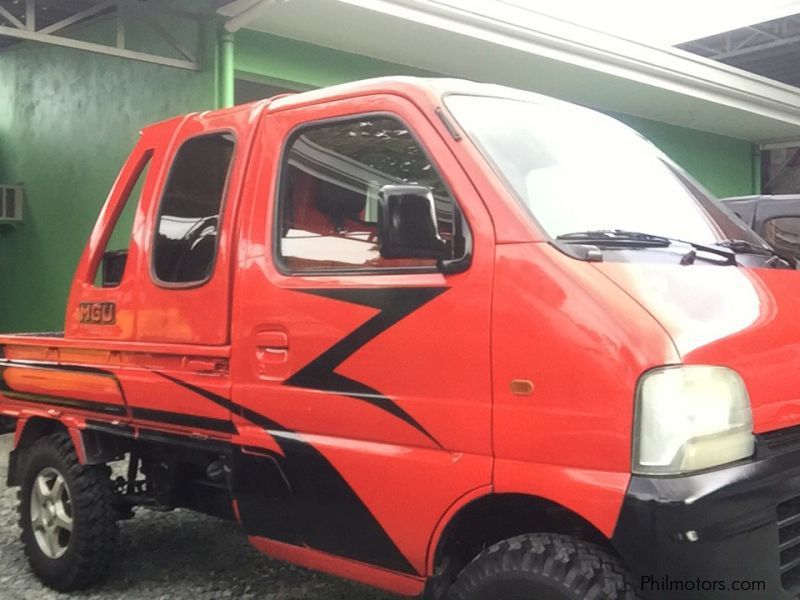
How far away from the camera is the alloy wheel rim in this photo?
14.6ft

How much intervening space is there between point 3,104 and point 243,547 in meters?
10.1

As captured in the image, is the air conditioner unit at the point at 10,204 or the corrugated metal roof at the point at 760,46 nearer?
the air conditioner unit at the point at 10,204

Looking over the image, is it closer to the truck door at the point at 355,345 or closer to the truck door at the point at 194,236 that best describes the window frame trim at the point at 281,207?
the truck door at the point at 355,345

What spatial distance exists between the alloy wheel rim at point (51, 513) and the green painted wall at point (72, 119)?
5442 mm

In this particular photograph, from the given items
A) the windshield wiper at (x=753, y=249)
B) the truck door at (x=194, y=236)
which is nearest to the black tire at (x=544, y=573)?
the windshield wiper at (x=753, y=249)

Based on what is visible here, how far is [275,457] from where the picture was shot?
3.30m

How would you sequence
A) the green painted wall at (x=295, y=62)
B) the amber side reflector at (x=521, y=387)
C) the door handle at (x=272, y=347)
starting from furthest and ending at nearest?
the green painted wall at (x=295, y=62) → the door handle at (x=272, y=347) → the amber side reflector at (x=521, y=387)

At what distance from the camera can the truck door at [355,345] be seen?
279cm

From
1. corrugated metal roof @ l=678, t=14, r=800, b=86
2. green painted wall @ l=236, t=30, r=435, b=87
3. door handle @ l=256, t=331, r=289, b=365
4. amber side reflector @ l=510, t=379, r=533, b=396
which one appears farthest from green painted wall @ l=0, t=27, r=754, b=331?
amber side reflector @ l=510, t=379, r=533, b=396

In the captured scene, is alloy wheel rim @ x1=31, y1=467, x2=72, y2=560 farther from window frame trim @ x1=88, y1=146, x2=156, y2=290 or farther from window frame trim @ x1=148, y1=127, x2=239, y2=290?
window frame trim @ x1=148, y1=127, x2=239, y2=290

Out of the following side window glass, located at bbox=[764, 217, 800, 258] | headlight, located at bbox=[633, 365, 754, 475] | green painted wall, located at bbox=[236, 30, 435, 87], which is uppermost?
green painted wall, located at bbox=[236, 30, 435, 87]

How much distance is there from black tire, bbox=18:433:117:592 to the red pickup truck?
324 mm

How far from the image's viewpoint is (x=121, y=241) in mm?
4254

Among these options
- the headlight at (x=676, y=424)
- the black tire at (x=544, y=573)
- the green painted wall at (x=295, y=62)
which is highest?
the green painted wall at (x=295, y=62)
